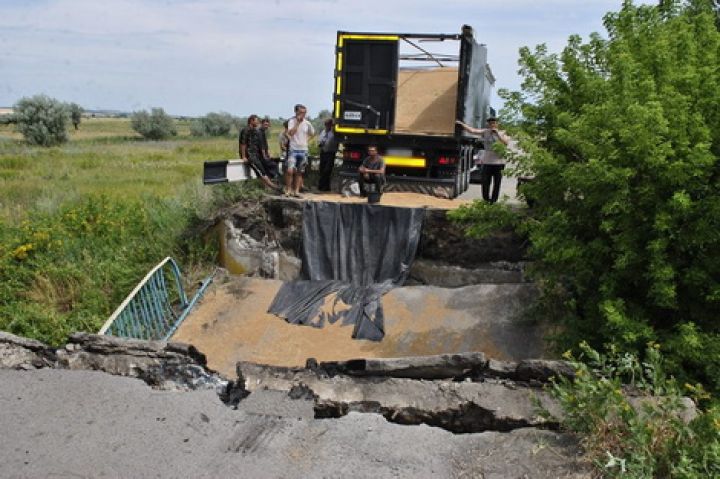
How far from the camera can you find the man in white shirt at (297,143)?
1132cm

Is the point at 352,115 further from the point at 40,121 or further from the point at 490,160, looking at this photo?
the point at 40,121

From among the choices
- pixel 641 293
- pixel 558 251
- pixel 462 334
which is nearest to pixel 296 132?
pixel 462 334

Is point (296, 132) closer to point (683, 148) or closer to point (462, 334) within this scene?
point (462, 334)

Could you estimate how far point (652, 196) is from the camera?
20.5 ft

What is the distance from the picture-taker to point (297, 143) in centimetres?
1131

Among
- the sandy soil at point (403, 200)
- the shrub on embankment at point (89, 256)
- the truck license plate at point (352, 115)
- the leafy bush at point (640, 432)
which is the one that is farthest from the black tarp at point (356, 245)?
the leafy bush at point (640, 432)

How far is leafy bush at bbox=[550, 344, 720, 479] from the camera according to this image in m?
2.97

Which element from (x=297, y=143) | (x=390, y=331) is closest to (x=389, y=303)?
(x=390, y=331)

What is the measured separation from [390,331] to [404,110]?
5246 mm

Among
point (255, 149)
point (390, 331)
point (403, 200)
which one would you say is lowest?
point (390, 331)

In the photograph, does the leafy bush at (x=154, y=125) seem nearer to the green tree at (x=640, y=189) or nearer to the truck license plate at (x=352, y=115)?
the truck license plate at (x=352, y=115)

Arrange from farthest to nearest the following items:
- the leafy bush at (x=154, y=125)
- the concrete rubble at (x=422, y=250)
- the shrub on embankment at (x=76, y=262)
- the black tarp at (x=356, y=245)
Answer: the leafy bush at (x=154, y=125)
the concrete rubble at (x=422, y=250)
the black tarp at (x=356, y=245)
the shrub on embankment at (x=76, y=262)

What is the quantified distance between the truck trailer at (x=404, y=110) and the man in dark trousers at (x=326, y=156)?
0.43 m

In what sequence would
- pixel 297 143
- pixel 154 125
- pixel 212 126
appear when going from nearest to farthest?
1. pixel 297 143
2. pixel 154 125
3. pixel 212 126
